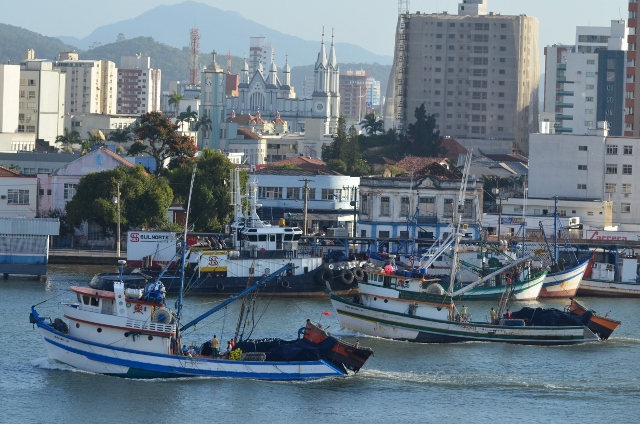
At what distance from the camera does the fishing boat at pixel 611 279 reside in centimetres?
6681

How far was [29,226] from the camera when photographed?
67688mm

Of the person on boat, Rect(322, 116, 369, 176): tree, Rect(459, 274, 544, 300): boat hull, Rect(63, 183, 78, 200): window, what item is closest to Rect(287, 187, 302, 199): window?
Rect(63, 183, 78, 200): window

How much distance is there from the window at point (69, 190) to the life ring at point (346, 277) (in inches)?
950

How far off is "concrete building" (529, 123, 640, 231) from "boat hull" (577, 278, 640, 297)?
20.1m

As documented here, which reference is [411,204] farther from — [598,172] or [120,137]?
[120,137]

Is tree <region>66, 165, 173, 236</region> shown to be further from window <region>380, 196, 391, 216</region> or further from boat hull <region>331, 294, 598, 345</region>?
boat hull <region>331, 294, 598, 345</region>

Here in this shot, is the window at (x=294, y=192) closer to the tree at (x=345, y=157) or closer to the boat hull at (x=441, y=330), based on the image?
the tree at (x=345, y=157)

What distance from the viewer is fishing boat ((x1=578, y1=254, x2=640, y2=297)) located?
219 feet

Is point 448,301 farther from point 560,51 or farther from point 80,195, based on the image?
point 560,51

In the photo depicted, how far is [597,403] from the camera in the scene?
4259 centimetres

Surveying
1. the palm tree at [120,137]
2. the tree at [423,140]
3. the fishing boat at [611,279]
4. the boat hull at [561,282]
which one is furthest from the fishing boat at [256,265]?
the tree at [423,140]

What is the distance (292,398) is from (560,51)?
163 m

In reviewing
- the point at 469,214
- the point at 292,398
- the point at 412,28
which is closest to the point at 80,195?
the point at 469,214

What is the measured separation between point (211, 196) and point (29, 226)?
40.5 ft
